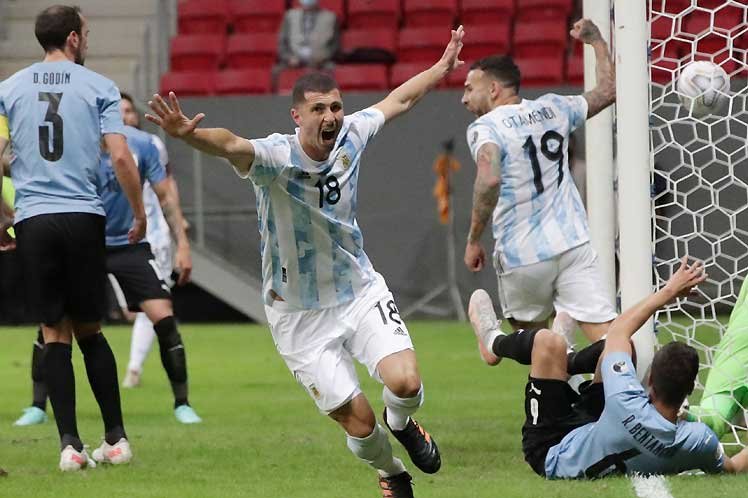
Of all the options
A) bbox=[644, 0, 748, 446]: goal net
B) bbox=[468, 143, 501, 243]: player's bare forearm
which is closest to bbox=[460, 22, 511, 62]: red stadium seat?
bbox=[644, 0, 748, 446]: goal net

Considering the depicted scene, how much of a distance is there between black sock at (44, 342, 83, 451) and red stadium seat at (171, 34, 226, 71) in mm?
12471

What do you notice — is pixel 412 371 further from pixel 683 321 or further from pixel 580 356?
pixel 683 321

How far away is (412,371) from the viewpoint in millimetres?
5832

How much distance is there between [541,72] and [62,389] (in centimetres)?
1177

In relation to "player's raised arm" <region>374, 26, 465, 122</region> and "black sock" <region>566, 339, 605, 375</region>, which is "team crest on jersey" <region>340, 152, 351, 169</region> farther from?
"black sock" <region>566, 339, 605, 375</region>

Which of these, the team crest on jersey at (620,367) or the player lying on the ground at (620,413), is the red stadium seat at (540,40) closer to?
the player lying on the ground at (620,413)

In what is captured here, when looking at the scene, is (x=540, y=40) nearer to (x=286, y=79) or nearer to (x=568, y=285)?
(x=286, y=79)

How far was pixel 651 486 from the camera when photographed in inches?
239

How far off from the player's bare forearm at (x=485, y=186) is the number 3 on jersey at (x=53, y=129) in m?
2.20

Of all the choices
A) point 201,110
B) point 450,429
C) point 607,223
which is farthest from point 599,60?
point 201,110

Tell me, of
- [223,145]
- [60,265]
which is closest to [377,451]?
[223,145]

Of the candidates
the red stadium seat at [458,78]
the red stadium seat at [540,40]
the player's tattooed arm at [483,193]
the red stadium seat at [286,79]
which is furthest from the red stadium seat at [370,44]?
the player's tattooed arm at [483,193]

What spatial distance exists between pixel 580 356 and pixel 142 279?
3.30 meters

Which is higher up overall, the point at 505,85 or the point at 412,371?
the point at 505,85
